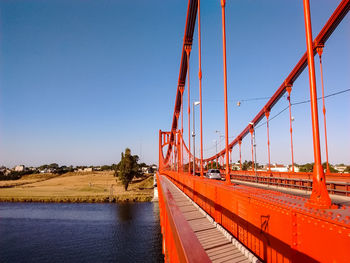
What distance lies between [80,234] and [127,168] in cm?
4334

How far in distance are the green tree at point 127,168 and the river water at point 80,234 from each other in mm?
24127

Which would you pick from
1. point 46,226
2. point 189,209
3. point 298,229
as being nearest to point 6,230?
point 46,226

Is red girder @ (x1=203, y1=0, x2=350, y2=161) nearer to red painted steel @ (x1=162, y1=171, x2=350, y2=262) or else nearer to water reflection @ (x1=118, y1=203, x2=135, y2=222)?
red painted steel @ (x1=162, y1=171, x2=350, y2=262)

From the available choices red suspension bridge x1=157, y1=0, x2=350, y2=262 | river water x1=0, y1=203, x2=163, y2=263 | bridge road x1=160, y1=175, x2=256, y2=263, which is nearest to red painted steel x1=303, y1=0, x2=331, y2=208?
red suspension bridge x1=157, y1=0, x2=350, y2=262

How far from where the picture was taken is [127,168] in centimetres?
7500

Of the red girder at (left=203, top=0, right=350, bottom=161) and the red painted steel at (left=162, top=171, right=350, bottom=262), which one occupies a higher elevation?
the red girder at (left=203, top=0, right=350, bottom=161)

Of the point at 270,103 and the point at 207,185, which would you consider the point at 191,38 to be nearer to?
the point at 270,103

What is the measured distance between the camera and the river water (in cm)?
2505

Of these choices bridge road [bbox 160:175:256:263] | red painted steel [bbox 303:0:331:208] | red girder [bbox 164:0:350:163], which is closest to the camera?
red painted steel [bbox 303:0:331:208]

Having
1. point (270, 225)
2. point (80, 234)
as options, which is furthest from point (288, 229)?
point (80, 234)

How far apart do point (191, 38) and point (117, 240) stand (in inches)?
1000

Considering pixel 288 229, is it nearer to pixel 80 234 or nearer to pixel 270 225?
pixel 270 225

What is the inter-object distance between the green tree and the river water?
24127 millimetres

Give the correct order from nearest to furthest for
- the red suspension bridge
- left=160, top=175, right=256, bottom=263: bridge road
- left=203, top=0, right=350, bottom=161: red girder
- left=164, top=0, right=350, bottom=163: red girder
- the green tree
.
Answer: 1. the red suspension bridge
2. left=160, top=175, right=256, bottom=263: bridge road
3. left=203, top=0, right=350, bottom=161: red girder
4. left=164, top=0, right=350, bottom=163: red girder
5. the green tree
